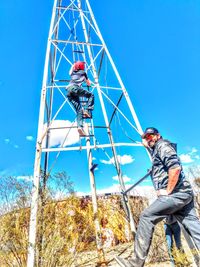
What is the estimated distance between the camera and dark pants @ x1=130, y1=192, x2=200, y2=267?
266 cm

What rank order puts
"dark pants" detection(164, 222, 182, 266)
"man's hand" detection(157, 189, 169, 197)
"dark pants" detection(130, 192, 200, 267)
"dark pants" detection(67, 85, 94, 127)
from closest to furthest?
1. "dark pants" detection(130, 192, 200, 267)
2. "man's hand" detection(157, 189, 169, 197)
3. "dark pants" detection(164, 222, 182, 266)
4. "dark pants" detection(67, 85, 94, 127)

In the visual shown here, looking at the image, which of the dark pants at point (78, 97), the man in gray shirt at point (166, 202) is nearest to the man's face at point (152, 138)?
the man in gray shirt at point (166, 202)

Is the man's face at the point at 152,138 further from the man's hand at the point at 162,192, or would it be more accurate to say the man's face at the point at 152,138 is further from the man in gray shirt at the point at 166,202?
the man's hand at the point at 162,192

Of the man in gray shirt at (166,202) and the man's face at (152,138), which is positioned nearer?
the man in gray shirt at (166,202)

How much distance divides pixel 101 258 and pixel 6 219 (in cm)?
Answer: 228

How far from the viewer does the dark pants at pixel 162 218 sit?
2.66 meters

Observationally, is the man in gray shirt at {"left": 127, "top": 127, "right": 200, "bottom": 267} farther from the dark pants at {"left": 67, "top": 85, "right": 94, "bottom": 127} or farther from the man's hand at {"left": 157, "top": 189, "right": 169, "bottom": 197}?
the dark pants at {"left": 67, "top": 85, "right": 94, "bottom": 127}

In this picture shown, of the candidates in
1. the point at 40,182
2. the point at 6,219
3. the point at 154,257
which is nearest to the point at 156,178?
the point at 40,182

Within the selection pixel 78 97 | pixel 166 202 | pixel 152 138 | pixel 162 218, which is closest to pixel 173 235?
pixel 162 218

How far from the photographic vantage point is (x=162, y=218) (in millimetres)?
2842

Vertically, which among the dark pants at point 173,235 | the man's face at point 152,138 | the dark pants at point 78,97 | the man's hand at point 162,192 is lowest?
the dark pants at point 173,235

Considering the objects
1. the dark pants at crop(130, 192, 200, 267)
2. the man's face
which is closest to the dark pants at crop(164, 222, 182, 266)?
the dark pants at crop(130, 192, 200, 267)

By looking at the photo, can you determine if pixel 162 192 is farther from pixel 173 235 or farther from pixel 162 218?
pixel 173 235

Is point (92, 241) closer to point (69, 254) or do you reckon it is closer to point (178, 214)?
point (69, 254)
